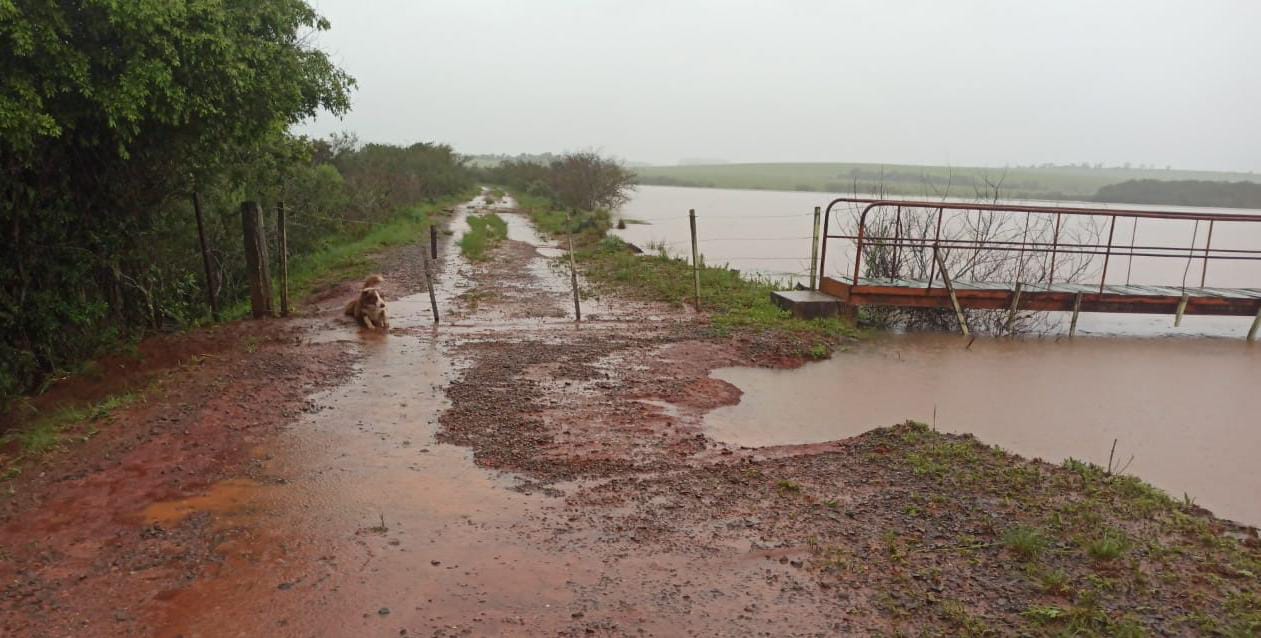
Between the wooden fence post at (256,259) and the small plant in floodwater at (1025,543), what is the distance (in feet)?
29.4

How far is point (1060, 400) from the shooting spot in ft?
27.3

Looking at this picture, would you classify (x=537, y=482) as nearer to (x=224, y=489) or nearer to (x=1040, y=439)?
(x=224, y=489)

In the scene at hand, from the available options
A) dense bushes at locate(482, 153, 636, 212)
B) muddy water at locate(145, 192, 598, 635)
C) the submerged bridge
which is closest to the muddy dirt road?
muddy water at locate(145, 192, 598, 635)

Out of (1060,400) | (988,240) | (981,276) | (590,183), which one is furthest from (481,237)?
(1060,400)

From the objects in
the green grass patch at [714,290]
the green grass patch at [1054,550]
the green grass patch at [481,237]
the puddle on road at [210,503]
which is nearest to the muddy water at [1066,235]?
the green grass patch at [714,290]

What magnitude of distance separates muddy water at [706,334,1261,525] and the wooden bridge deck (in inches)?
23.7

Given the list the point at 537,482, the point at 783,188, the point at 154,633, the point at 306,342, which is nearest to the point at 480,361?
the point at 306,342

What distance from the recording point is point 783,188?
341 feet

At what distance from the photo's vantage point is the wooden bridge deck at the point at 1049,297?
11.1m

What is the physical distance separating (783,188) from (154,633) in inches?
4134

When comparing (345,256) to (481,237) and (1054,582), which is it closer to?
(481,237)

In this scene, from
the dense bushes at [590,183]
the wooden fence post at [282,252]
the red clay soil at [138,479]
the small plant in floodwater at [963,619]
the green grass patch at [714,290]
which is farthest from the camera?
the dense bushes at [590,183]

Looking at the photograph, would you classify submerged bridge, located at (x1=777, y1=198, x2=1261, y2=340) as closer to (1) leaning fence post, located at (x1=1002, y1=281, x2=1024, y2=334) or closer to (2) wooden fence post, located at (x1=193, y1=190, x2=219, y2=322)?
(1) leaning fence post, located at (x1=1002, y1=281, x2=1024, y2=334)

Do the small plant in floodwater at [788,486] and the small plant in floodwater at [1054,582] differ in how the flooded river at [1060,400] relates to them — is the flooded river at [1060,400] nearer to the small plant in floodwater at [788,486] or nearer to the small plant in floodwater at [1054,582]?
the small plant in floodwater at [788,486]
